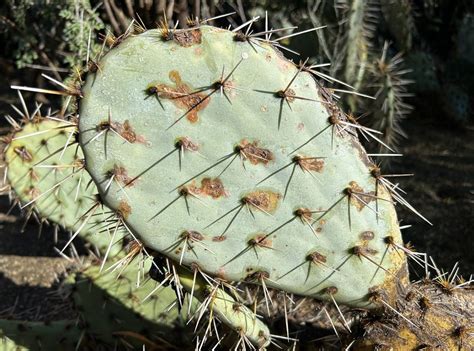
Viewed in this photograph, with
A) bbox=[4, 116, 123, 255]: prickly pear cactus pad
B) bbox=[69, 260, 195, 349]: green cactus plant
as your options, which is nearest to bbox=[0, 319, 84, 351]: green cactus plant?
bbox=[69, 260, 195, 349]: green cactus plant

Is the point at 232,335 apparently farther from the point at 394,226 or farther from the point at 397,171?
the point at 397,171

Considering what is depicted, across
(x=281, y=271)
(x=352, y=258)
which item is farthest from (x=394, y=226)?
(x=281, y=271)

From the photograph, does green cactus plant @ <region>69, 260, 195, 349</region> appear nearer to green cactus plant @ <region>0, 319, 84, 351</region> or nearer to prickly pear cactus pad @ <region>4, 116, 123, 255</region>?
green cactus plant @ <region>0, 319, 84, 351</region>

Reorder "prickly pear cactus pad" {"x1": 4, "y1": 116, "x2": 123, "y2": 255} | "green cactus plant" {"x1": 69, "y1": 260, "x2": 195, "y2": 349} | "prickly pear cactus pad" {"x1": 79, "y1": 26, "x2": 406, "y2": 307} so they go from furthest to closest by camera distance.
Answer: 1. "prickly pear cactus pad" {"x1": 4, "y1": 116, "x2": 123, "y2": 255}
2. "green cactus plant" {"x1": 69, "y1": 260, "x2": 195, "y2": 349}
3. "prickly pear cactus pad" {"x1": 79, "y1": 26, "x2": 406, "y2": 307}

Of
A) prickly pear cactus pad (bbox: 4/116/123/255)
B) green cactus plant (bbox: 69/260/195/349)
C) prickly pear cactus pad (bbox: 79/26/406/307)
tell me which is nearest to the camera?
prickly pear cactus pad (bbox: 79/26/406/307)

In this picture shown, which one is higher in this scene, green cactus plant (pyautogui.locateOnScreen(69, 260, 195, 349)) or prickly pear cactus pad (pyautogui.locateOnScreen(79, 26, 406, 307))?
prickly pear cactus pad (pyautogui.locateOnScreen(79, 26, 406, 307))

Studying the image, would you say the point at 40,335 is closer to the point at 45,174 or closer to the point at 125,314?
the point at 125,314

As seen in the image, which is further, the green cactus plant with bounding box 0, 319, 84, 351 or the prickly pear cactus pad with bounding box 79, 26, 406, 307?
the green cactus plant with bounding box 0, 319, 84, 351

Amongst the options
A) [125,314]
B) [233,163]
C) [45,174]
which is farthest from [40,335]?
[233,163]
